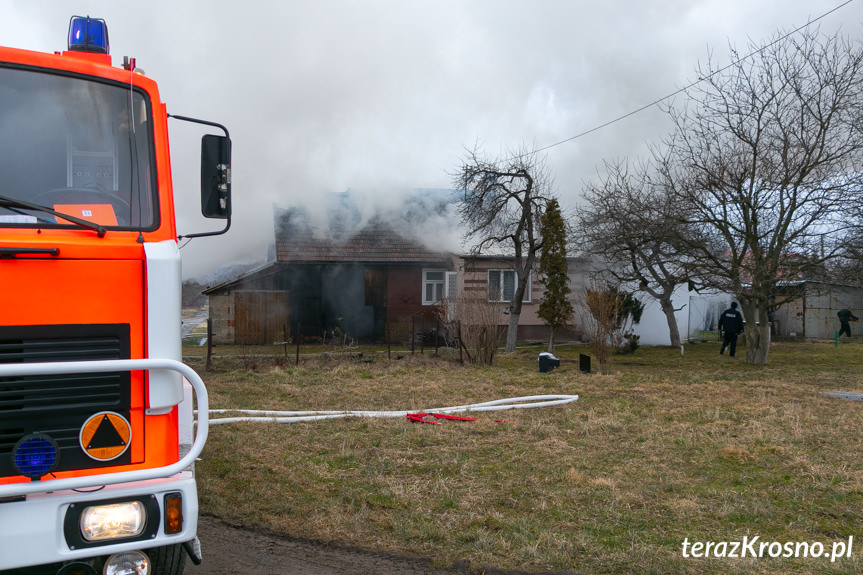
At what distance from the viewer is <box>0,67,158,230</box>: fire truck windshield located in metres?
3.09

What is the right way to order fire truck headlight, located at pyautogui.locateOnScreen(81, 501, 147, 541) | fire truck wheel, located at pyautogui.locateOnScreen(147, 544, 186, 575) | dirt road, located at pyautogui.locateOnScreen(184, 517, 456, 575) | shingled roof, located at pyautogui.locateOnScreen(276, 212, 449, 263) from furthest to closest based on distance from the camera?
shingled roof, located at pyautogui.locateOnScreen(276, 212, 449, 263)
dirt road, located at pyautogui.locateOnScreen(184, 517, 456, 575)
fire truck wheel, located at pyautogui.locateOnScreen(147, 544, 186, 575)
fire truck headlight, located at pyautogui.locateOnScreen(81, 501, 147, 541)

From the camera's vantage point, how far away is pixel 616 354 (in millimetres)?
18422

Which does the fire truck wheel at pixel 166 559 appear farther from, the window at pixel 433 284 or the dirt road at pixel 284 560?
the window at pixel 433 284

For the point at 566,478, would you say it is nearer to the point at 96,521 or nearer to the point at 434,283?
the point at 96,521

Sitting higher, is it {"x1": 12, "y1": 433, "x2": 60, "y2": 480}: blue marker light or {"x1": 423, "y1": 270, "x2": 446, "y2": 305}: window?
{"x1": 423, "y1": 270, "x2": 446, "y2": 305}: window

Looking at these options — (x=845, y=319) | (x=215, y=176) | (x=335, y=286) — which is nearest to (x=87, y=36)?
(x=215, y=176)

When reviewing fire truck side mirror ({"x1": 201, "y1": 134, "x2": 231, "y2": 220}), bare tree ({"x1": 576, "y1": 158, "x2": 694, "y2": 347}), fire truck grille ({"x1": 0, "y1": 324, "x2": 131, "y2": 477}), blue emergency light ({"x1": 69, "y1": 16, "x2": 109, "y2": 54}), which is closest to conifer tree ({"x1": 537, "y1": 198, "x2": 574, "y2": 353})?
bare tree ({"x1": 576, "y1": 158, "x2": 694, "y2": 347})

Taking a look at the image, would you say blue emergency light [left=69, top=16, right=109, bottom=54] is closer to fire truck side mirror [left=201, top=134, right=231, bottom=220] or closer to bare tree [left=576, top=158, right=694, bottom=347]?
fire truck side mirror [left=201, top=134, right=231, bottom=220]

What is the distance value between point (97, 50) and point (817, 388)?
1133 cm

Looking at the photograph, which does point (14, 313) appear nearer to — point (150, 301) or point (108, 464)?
point (150, 301)

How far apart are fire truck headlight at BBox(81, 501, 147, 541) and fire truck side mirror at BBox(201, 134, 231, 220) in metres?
1.68

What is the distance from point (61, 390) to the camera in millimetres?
2607

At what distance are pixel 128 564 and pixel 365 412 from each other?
576 cm

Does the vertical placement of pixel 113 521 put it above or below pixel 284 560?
above
